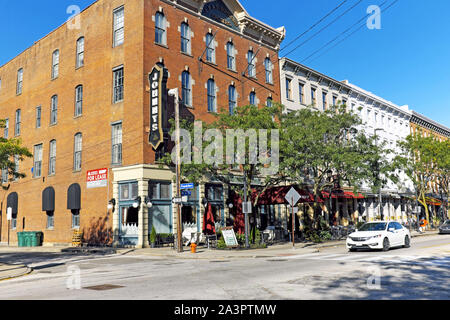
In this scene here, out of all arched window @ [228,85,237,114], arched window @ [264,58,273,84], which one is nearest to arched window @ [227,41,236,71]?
arched window @ [228,85,237,114]

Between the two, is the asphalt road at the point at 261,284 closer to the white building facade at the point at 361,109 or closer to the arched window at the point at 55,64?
the white building facade at the point at 361,109

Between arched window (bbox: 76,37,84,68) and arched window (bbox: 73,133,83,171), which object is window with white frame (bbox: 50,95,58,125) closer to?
arched window (bbox: 76,37,84,68)

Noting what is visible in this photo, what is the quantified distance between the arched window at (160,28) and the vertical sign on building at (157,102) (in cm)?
305

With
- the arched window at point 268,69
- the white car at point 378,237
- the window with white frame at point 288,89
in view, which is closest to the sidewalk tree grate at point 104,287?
the white car at point 378,237

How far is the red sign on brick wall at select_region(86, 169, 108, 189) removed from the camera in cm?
Answer: 2830

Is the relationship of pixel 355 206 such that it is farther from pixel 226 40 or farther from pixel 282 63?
pixel 226 40

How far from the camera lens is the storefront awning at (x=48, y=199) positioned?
108 feet

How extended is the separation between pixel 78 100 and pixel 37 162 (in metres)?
7.87

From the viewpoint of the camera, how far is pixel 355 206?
4566 cm

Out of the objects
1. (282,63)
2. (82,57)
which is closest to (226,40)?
(282,63)

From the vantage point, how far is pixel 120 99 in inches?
1127

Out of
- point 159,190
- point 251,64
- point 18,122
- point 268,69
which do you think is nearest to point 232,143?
point 159,190
